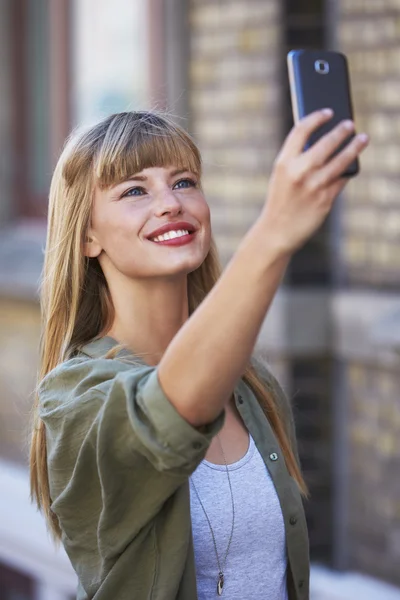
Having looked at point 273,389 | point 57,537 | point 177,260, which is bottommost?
point 57,537

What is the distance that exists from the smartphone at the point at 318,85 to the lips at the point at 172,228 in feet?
1.44

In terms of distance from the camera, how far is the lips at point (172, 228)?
198 centimetres

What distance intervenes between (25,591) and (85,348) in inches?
184

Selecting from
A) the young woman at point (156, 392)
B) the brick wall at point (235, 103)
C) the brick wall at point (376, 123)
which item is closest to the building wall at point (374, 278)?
the brick wall at point (376, 123)

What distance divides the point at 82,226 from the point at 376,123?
230 centimetres

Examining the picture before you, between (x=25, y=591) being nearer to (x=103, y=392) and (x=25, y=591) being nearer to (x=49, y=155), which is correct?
(x=49, y=155)

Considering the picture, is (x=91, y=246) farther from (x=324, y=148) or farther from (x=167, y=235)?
(x=324, y=148)

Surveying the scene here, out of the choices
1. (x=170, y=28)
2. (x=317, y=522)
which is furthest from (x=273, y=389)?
(x=170, y=28)

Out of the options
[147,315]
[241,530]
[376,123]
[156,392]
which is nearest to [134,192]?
[147,315]

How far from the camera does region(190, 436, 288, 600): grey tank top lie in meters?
2.02

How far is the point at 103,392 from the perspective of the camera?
184 cm

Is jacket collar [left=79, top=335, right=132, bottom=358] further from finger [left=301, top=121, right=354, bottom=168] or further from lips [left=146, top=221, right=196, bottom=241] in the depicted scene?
finger [left=301, top=121, right=354, bottom=168]

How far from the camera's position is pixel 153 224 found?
6.53ft

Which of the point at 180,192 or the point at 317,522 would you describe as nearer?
the point at 180,192
